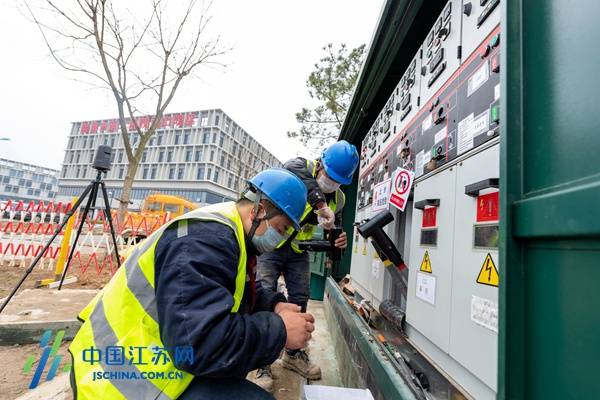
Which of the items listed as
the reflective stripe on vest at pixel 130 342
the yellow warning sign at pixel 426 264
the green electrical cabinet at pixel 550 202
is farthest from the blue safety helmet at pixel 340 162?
the green electrical cabinet at pixel 550 202

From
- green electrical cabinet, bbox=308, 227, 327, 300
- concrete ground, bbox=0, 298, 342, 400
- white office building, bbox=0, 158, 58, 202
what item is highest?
white office building, bbox=0, 158, 58, 202

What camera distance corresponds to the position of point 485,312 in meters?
1.41

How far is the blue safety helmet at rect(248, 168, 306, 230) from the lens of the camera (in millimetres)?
1532

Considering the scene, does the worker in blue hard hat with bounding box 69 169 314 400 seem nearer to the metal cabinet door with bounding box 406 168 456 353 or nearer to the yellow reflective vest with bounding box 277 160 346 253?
the metal cabinet door with bounding box 406 168 456 353

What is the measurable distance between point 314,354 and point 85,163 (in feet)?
192

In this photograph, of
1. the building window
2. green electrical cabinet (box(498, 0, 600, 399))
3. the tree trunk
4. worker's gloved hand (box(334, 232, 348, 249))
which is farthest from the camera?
the building window

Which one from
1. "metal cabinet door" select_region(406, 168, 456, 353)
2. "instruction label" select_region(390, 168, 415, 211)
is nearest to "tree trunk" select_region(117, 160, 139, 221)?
"instruction label" select_region(390, 168, 415, 211)

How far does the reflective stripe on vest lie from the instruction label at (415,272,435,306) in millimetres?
1268

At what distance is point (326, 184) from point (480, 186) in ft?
5.66

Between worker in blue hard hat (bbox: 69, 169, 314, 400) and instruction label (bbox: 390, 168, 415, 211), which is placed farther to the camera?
instruction label (bbox: 390, 168, 415, 211)

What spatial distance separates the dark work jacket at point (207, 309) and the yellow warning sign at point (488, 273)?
3.04ft

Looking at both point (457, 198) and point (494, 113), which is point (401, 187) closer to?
point (457, 198)

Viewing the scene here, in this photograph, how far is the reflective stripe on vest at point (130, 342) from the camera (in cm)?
122

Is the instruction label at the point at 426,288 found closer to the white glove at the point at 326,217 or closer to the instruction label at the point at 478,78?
the white glove at the point at 326,217
